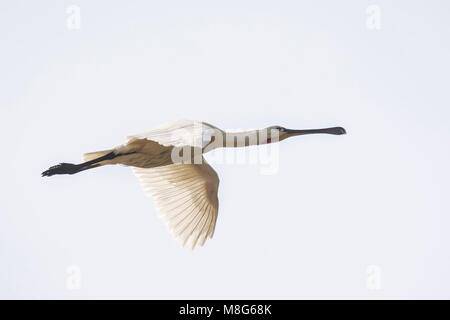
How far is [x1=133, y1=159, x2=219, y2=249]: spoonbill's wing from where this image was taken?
1134cm

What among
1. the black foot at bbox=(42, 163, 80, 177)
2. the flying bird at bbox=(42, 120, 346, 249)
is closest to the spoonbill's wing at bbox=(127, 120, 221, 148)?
the flying bird at bbox=(42, 120, 346, 249)

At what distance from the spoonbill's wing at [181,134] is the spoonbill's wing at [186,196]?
185 centimetres

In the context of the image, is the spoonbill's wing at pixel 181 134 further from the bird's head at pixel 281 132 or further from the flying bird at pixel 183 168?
the bird's head at pixel 281 132

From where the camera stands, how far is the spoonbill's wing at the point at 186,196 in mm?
11336

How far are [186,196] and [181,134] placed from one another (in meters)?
2.47

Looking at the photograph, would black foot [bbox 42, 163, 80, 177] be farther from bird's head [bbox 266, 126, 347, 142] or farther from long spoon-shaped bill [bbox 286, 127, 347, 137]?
long spoon-shaped bill [bbox 286, 127, 347, 137]

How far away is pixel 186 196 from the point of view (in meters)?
11.6

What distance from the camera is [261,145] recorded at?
1101 cm

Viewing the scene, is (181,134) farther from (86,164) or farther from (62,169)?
(62,169)

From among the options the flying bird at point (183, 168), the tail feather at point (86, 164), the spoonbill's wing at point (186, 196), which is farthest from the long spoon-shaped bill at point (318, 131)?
the tail feather at point (86, 164)
